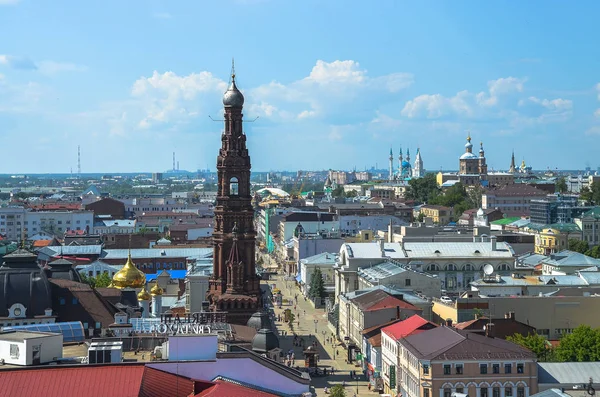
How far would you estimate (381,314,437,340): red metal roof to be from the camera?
59.5 m

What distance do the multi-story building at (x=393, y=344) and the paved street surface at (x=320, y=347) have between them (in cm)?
152

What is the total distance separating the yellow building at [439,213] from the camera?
181 metres

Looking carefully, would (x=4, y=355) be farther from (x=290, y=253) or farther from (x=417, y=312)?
(x=290, y=253)

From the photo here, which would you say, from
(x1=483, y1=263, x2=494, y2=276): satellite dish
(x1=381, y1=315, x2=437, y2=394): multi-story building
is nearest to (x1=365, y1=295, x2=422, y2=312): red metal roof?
(x1=381, y1=315, x2=437, y2=394): multi-story building

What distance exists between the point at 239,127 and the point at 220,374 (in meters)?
44.2

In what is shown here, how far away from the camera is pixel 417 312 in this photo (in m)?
70.6

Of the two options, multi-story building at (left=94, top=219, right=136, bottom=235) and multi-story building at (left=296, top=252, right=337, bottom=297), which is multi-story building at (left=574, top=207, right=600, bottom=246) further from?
multi-story building at (left=94, top=219, right=136, bottom=235)

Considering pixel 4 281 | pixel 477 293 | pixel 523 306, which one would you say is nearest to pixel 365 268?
pixel 477 293

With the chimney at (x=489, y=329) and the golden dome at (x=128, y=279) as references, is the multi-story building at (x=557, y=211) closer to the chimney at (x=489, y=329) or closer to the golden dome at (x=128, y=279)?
the golden dome at (x=128, y=279)

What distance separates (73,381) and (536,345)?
1387 inches

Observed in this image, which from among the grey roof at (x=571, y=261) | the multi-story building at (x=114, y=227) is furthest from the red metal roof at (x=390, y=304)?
the multi-story building at (x=114, y=227)

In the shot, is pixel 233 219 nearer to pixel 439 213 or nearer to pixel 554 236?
pixel 554 236

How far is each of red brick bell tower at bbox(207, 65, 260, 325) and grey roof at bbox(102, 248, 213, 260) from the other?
46477mm

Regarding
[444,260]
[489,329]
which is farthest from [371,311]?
[444,260]
